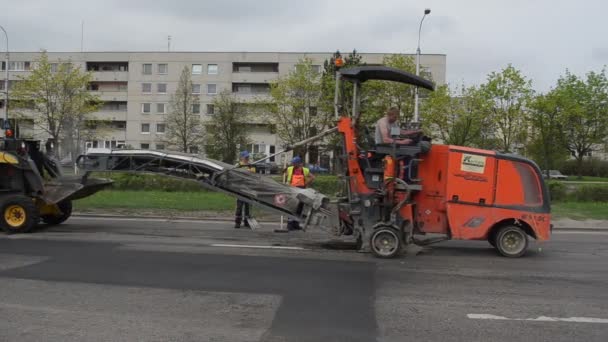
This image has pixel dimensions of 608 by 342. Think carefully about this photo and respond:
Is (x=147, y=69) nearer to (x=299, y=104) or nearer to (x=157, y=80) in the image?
(x=157, y=80)

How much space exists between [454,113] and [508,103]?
3.78m

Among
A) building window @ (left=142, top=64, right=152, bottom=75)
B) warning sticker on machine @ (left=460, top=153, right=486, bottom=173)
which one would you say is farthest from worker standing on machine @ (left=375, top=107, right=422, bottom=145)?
building window @ (left=142, top=64, right=152, bottom=75)

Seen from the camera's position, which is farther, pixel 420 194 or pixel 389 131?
pixel 420 194

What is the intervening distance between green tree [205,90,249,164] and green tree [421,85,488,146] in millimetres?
17603

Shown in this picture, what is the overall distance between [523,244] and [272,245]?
4.49 meters

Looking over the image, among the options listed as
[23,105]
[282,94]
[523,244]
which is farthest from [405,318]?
[23,105]

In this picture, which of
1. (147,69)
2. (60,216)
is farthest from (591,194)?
(147,69)

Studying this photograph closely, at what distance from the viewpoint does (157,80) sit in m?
71.9

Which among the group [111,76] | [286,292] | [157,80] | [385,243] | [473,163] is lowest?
[286,292]

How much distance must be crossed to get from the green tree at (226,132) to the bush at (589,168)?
41.0 m

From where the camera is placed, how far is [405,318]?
5555 mm

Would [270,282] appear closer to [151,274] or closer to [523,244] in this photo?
[151,274]

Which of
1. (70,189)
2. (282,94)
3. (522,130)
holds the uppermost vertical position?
(282,94)

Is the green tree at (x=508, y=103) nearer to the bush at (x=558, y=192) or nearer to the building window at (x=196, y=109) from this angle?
the bush at (x=558, y=192)
